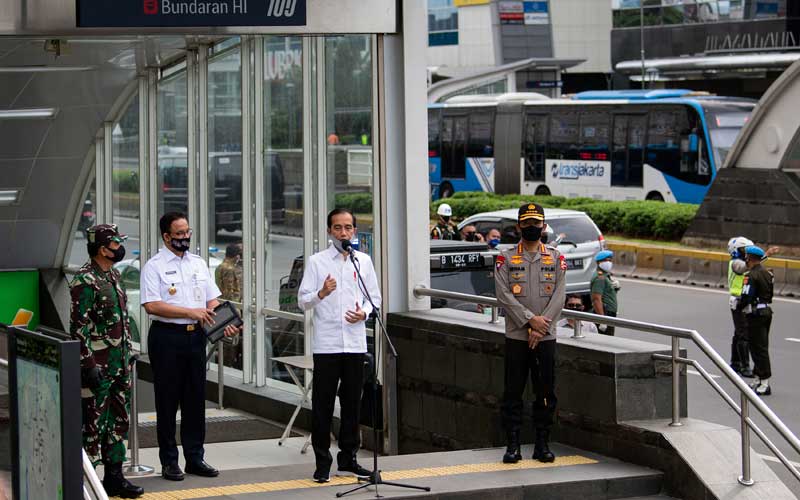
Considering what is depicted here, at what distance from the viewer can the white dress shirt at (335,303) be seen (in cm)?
891

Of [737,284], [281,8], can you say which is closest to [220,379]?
[281,8]

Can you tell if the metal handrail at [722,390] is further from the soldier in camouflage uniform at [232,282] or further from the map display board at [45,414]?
the soldier in camouflage uniform at [232,282]

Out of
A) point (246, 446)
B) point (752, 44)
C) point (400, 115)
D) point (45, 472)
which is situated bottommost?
point (246, 446)

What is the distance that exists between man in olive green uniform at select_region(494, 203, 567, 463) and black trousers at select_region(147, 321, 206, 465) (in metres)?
2.04

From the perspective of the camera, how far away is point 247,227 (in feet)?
46.0

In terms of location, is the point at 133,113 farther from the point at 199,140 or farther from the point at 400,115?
the point at 400,115

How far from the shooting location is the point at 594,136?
36750 mm

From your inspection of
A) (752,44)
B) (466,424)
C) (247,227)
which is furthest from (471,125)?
(466,424)

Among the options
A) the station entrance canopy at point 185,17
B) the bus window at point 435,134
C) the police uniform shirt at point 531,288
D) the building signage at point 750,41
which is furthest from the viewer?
the building signage at point 750,41

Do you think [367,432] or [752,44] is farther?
[752,44]

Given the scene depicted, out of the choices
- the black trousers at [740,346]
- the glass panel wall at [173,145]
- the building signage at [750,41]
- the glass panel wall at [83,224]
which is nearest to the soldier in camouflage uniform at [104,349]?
the glass panel wall at [173,145]

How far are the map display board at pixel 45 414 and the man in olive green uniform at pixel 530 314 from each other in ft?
11.8

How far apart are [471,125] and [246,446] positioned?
96.4ft

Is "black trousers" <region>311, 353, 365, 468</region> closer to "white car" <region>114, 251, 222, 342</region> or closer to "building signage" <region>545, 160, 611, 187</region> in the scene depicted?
"white car" <region>114, 251, 222, 342</region>
